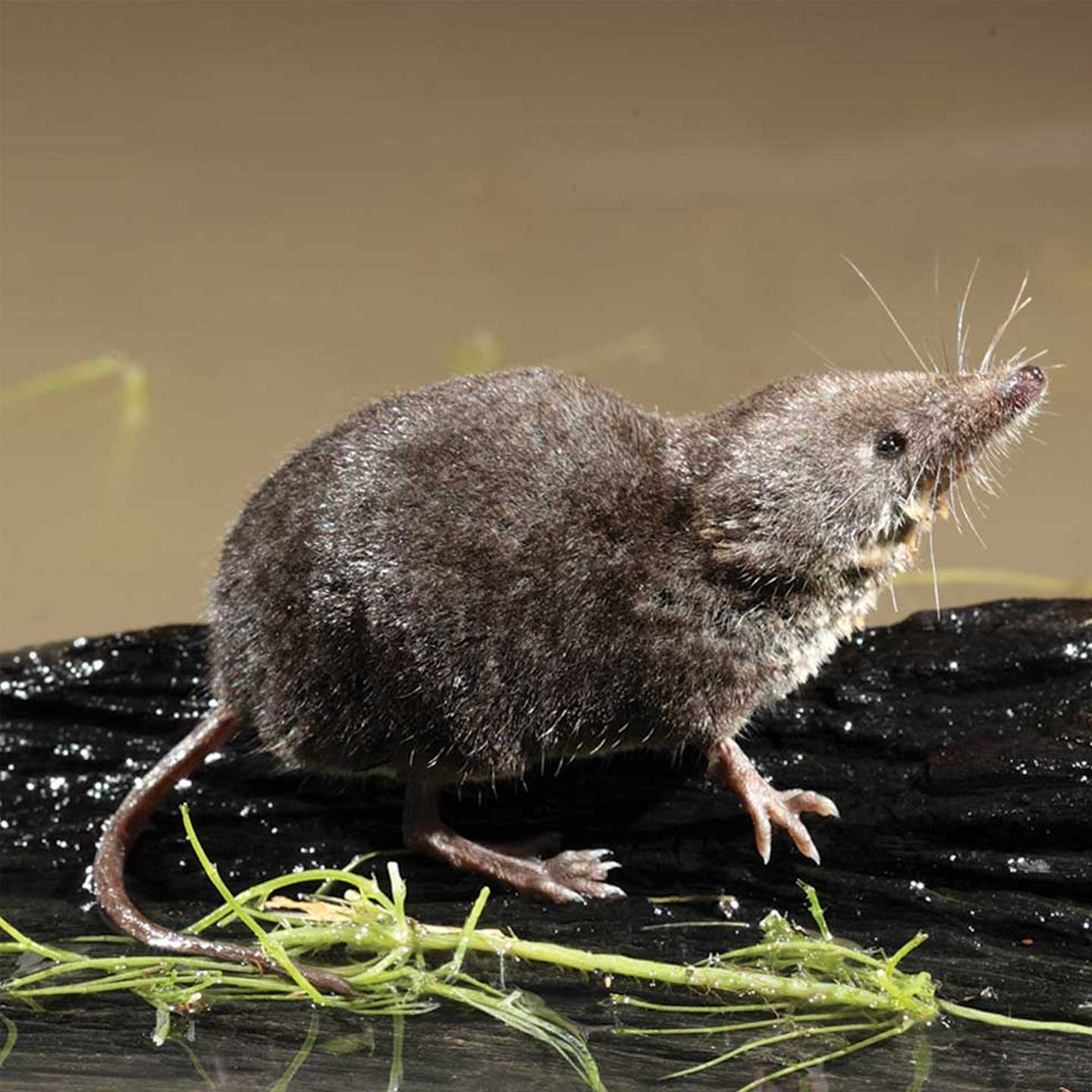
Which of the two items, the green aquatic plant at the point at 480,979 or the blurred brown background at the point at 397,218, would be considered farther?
the blurred brown background at the point at 397,218

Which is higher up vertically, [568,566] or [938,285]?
[938,285]

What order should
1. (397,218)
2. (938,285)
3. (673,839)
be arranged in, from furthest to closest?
(397,218) < (938,285) < (673,839)

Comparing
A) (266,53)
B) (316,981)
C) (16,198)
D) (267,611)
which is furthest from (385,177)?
(316,981)

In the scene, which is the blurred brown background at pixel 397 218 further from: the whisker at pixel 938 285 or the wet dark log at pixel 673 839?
the wet dark log at pixel 673 839

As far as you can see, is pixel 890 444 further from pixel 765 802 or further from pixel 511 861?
pixel 511 861

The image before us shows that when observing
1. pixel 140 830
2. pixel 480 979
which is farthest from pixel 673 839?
pixel 140 830

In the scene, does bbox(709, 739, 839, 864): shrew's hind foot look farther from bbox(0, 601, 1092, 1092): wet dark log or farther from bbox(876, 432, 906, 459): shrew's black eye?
bbox(876, 432, 906, 459): shrew's black eye

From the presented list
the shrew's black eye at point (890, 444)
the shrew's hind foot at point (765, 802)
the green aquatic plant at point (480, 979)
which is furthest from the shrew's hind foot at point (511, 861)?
the shrew's black eye at point (890, 444)
